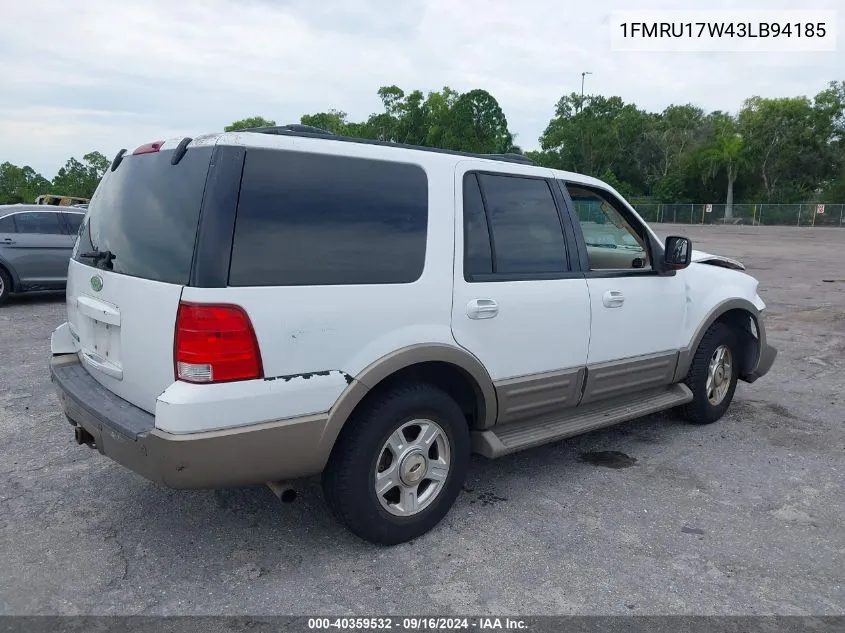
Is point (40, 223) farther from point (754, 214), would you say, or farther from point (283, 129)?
point (754, 214)

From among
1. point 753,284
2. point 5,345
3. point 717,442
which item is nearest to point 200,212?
point 717,442

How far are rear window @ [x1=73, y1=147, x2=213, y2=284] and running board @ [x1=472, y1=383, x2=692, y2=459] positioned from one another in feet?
5.93

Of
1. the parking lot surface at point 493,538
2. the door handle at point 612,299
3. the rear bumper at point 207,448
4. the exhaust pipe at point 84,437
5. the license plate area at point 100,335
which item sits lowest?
the parking lot surface at point 493,538

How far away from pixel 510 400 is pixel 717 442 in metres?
2.08

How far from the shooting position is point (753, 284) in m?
5.25

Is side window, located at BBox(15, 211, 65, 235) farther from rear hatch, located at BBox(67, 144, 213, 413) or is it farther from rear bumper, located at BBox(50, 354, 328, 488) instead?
rear bumper, located at BBox(50, 354, 328, 488)

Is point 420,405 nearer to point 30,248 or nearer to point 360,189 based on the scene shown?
point 360,189

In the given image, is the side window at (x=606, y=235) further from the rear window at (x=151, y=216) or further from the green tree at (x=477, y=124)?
the green tree at (x=477, y=124)

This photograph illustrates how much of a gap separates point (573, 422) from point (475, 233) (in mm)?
1346

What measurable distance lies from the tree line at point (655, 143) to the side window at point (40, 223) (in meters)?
44.2

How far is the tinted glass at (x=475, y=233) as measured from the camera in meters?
3.42

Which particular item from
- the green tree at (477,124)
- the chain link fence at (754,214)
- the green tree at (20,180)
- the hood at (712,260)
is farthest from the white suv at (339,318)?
the green tree at (20,180)

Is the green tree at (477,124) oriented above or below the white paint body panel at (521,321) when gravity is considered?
above

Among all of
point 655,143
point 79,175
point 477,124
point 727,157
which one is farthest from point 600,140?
point 79,175
